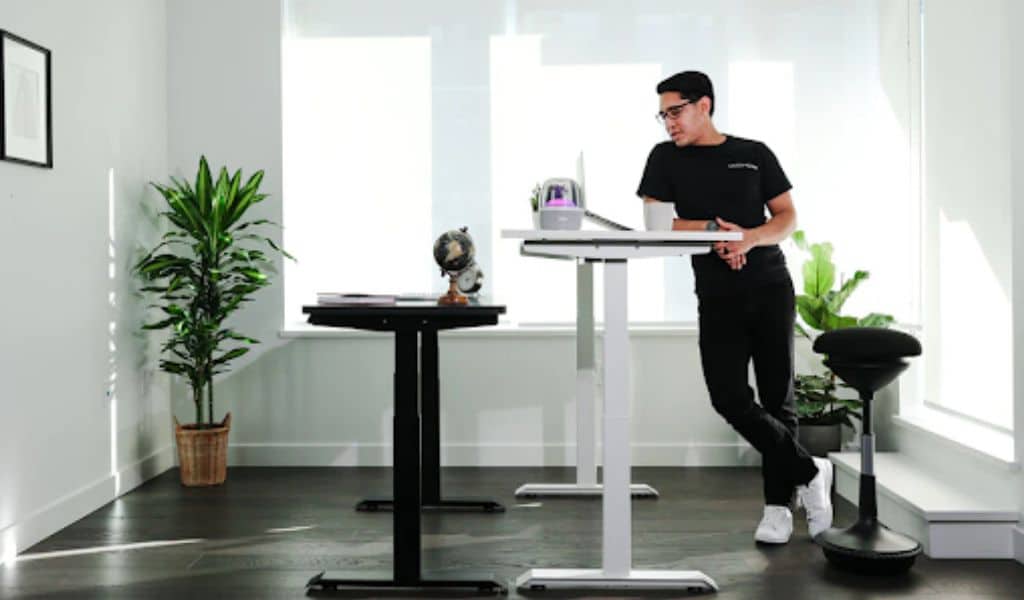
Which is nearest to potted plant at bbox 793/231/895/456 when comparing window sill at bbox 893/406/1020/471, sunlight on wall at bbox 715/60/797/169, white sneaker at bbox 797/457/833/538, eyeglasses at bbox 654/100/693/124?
window sill at bbox 893/406/1020/471


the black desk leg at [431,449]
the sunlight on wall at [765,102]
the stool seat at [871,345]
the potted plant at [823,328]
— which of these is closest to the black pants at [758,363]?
the stool seat at [871,345]

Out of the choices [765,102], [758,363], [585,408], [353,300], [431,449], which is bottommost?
[431,449]

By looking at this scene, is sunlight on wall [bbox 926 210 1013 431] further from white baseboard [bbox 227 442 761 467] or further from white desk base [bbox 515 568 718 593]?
white desk base [bbox 515 568 718 593]

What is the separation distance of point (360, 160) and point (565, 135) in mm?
1023

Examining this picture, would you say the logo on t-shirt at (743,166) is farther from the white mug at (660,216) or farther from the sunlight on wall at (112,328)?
the sunlight on wall at (112,328)

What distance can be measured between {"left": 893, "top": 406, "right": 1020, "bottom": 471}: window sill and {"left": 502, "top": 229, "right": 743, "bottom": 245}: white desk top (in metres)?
1.40

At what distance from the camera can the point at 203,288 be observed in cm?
513

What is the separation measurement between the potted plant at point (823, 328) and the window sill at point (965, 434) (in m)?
0.30

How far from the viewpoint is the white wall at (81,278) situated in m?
4.00

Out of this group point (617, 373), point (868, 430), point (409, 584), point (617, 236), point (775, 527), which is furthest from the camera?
point (775, 527)

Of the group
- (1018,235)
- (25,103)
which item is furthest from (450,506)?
(1018,235)

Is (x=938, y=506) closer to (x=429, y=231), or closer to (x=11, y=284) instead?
(x=429, y=231)

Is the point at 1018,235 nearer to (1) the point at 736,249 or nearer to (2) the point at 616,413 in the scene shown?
(1) the point at 736,249

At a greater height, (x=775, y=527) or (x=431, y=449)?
(x=431, y=449)
